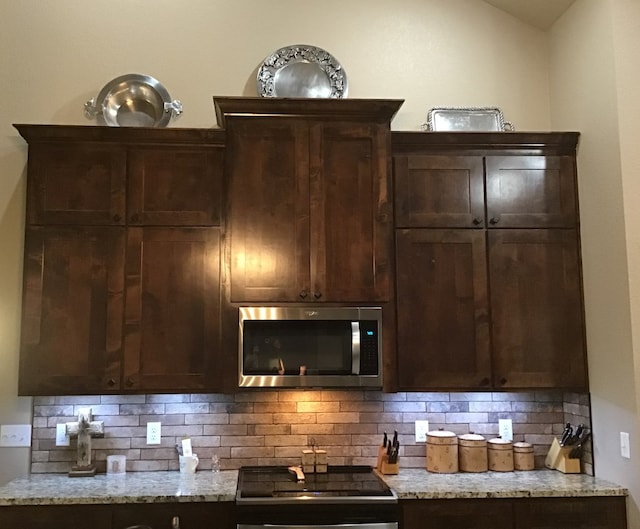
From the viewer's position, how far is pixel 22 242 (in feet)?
11.2

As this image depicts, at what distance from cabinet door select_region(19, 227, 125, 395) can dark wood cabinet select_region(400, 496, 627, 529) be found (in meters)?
1.57

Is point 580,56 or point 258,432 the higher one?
point 580,56

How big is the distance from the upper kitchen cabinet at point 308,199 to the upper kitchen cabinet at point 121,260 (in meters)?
0.16

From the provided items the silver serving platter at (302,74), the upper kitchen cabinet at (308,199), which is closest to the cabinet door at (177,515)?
the upper kitchen cabinet at (308,199)

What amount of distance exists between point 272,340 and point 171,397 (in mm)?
686

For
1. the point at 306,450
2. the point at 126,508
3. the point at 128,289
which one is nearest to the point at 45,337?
the point at 128,289

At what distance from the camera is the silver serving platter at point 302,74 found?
11.7 ft

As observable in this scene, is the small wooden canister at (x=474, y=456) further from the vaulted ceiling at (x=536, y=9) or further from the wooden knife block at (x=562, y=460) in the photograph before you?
the vaulted ceiling at (x=536, y=9)

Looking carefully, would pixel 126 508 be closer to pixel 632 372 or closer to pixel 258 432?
pixel 258 432

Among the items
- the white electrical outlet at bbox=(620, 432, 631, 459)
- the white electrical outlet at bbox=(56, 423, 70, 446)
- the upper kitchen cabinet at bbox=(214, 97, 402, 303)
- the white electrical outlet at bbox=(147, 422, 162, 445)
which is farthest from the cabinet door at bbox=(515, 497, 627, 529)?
the white electrical outlet at bbox=(56, 423, 70, 446)

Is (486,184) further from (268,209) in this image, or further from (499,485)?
(499,485)

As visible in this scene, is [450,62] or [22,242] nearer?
[22,242]

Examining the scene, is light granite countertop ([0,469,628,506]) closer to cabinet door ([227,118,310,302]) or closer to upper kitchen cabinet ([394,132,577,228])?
cabinet door ([227,118,310,302])

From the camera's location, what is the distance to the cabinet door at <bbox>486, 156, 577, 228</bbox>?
11.1 ft
